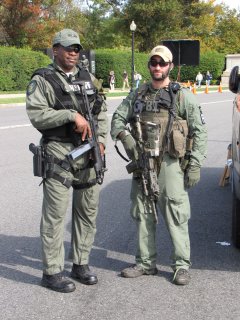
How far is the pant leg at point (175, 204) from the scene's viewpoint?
4.71 metres

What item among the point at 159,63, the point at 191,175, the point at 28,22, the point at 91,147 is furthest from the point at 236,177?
the point at 28,22

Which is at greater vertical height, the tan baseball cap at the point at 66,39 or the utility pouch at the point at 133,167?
the tan baseball cap at the point at 66,39

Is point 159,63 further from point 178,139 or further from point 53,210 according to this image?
point 53,210

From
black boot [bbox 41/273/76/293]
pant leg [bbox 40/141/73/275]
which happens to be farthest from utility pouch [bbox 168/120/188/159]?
black boot [bbox 41/273/76/293]

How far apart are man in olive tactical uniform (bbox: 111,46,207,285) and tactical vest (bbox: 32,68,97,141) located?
439 mm

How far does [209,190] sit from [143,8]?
51022 millimetres

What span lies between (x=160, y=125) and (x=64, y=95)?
2.65 feet

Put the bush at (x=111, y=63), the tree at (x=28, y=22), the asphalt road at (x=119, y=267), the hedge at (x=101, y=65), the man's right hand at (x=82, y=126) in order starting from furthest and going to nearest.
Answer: the bush at (x=111, y=63)
the tree at (x=28, y=22)
the hedge at (x=101, y=65)
the man's right hand at (x=82, y=126)
the asphalt road at (x=119, y=267)

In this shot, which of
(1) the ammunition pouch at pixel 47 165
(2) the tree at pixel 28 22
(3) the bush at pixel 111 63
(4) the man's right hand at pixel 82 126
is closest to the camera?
(4) the man's right hand at pixel 82 126

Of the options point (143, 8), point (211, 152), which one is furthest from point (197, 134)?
point (143, 8)

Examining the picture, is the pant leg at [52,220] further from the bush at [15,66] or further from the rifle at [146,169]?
the bush at [15,66]

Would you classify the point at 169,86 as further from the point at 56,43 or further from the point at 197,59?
the point at 197,59

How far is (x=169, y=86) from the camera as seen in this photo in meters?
4.66

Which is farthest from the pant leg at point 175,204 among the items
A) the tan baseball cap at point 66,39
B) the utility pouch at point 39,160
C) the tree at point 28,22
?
the tree at point 28,22
